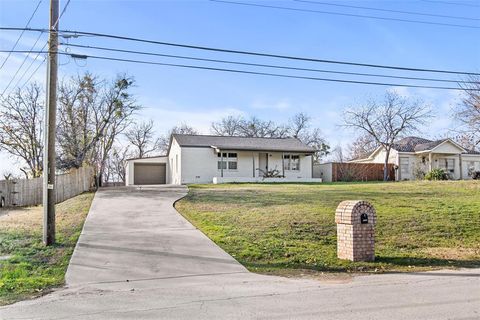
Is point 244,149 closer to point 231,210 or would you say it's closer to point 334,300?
point 231,210

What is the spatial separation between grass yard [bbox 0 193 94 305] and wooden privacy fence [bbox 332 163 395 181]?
25.4m

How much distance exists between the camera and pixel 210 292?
638cm

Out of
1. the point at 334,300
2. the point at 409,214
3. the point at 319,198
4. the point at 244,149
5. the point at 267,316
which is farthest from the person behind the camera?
the point at 244,149

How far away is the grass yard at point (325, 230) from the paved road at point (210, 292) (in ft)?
2.70

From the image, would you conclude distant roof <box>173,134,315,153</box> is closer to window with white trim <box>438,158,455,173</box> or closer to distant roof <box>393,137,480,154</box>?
distant roof <box>393,137,480,154</box>

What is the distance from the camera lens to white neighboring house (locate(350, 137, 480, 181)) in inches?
1416

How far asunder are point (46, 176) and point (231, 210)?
634 cm

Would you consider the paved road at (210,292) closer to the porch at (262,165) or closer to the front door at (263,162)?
the porch at (262,165)

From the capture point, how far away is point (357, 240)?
8.61 m

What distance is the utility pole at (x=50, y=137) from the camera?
1034cm

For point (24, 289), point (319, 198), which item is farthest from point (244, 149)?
point (24, 289)

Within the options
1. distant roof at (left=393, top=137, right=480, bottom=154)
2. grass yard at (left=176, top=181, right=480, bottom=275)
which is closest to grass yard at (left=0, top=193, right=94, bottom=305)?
grass yard at (left=176, top=181, right=480, bottom=275)

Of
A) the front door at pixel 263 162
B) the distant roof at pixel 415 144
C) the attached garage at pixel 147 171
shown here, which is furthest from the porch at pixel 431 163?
the attached garage at pixel 147 171

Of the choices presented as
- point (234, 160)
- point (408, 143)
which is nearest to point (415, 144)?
point (408, 143)
